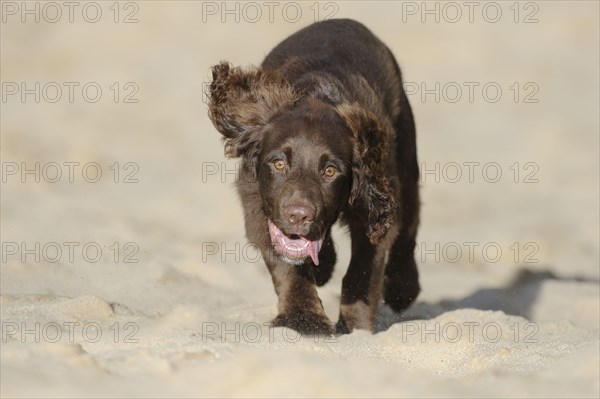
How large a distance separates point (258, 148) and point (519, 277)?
4349mm

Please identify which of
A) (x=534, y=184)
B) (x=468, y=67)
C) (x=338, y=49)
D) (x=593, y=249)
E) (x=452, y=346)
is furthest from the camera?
(x=468, y=67)

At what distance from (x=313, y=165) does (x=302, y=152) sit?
0.09 m

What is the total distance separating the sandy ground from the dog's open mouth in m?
0.43

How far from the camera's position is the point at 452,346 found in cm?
623

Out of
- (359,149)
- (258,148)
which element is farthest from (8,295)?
(359,149)

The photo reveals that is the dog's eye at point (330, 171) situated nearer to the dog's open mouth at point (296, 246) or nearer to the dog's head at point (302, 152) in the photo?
the dog's head at point (302, 152)

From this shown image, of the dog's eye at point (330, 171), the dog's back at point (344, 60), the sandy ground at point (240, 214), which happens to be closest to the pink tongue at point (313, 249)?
the dog's eye at point (330, 171)

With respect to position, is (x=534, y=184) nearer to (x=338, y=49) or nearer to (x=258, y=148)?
(x=338, y=49)

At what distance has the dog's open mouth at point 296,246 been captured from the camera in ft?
21.5

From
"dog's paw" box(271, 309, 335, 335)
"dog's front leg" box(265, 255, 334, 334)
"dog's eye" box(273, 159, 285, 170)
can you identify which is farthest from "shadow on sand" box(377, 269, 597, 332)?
"dog's eye" box(273, 159, 285, 170)

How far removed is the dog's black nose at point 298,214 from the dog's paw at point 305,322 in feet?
2.21

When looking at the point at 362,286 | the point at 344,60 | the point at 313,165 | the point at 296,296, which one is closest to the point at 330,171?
the point at 313,165

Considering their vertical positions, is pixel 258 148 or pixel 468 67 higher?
pixel 258 148

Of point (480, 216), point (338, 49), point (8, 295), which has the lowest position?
point (480, 216)
